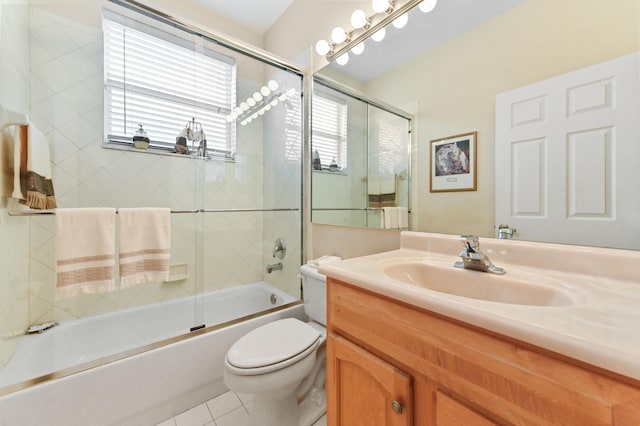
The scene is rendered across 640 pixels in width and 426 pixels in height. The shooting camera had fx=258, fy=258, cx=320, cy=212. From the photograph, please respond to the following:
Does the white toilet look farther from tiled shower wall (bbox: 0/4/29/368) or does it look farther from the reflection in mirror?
tiled shower wall (bbox: 0/4/29/368)

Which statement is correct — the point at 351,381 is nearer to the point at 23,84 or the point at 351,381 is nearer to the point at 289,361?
the point at 289,361

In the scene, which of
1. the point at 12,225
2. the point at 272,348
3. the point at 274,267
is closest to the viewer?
the point at 272,348

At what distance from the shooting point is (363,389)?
736 mm

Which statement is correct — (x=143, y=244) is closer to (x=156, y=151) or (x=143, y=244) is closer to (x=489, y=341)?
(x=156, y=151)

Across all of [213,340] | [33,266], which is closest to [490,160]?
[213,340]

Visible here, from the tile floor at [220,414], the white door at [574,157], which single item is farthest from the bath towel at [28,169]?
the white door at [574,157]

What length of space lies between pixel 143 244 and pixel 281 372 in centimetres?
99

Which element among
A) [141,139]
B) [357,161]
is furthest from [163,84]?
[357,161]

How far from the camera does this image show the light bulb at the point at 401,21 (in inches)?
48.4

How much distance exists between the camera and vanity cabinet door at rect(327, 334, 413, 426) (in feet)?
2.06

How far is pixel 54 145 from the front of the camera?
151cm

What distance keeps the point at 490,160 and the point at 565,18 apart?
0.46 meters

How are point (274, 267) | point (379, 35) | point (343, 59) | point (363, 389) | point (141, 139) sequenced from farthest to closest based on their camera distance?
point (274, 267)
point (141, 139)
point (343, 59)
point (379, 35)
point (363, 389)

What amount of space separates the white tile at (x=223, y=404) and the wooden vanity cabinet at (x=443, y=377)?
75cm
